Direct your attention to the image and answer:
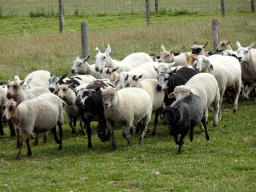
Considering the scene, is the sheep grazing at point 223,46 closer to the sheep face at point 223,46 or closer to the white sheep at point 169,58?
the sheep face at point 223,46

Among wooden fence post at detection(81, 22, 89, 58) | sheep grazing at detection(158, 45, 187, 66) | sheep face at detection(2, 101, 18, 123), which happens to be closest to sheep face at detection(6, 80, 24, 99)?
sheep face at detection(2, 101, 18, 123)

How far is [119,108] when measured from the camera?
327 inches

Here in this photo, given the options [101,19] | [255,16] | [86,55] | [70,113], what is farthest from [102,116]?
[101,19]

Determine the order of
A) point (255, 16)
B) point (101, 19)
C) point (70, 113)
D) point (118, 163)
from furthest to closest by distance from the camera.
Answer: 1. point (101, 19)
2. point (255, 16)
3. point (70, 113)
4. point (118, 163)

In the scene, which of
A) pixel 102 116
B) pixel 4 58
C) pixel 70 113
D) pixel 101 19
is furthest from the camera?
pixel 101 19

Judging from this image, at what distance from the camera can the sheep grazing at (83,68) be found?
12.2m

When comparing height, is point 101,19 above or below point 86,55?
above

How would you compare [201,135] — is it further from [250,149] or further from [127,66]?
[127,66]

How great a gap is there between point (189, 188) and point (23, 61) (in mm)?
10622

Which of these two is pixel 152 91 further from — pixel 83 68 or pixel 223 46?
pixel 223 46

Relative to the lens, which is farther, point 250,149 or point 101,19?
point 101,19

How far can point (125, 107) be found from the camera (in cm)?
838

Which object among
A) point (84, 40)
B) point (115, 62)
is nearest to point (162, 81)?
point (115, 62)

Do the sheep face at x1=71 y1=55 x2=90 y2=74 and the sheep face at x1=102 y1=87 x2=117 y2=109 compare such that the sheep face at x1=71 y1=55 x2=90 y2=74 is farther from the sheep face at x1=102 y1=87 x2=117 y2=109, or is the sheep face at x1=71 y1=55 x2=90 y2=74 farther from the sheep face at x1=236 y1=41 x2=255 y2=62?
the sheep face at x1=236 y1=41 x2=255 y2=62
